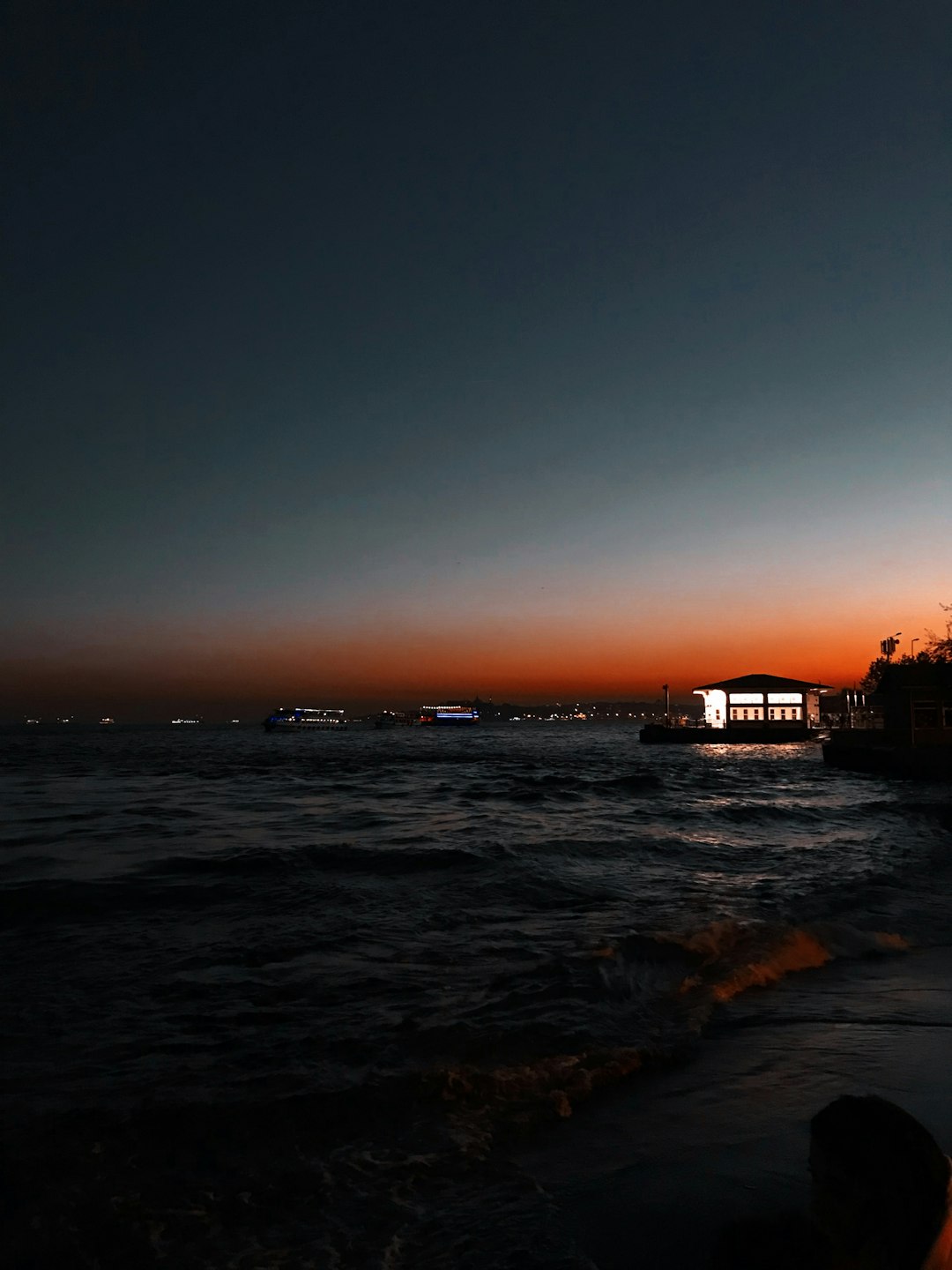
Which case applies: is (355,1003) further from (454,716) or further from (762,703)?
(454,716)

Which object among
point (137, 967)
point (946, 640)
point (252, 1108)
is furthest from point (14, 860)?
point (946, 640)

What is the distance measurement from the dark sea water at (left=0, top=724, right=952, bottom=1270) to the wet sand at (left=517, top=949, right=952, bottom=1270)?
209 mm

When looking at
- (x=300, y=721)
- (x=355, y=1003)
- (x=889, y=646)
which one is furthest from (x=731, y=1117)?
(x=300, y=721)

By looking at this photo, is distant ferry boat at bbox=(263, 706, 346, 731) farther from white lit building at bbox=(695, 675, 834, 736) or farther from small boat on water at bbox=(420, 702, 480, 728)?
white lit building at bbox=(695, 675, 834, 736)

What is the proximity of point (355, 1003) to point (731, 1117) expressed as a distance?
3020 millimetres

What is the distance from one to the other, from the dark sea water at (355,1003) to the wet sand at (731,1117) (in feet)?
0.69

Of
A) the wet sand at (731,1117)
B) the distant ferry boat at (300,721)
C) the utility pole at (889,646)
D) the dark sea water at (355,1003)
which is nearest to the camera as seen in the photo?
the wet sand at (731,1117)

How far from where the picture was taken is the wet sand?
3.35 metres

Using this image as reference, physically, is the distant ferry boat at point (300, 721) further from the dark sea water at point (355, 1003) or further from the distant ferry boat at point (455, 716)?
the dark sea water at point (355, 1003)

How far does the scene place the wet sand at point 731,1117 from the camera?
3.35 m

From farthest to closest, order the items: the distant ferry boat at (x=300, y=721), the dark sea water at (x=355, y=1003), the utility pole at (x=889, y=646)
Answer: the distant ferry boat at (x=300, y=721) → the utility pole at (x=889, y=646) → the dark sea water at (x=355, y=1003)

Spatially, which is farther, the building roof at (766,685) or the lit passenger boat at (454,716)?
the lit passenger boat at (454,716)

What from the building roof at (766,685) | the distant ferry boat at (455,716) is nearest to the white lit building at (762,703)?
the building roof at (766,685)

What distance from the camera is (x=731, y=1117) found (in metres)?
4.26
